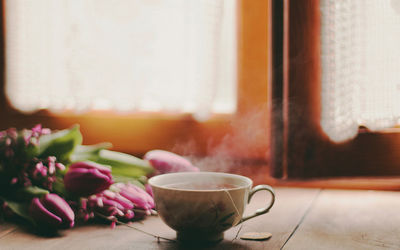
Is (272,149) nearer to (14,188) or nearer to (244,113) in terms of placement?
(244,113)

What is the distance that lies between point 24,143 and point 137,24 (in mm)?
486

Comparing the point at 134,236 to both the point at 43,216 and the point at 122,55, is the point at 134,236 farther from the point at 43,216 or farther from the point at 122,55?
the point at 122,55

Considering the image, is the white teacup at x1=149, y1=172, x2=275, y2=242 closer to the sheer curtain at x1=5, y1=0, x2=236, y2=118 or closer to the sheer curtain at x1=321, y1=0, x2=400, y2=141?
the sheer curtain at x1=321, y1=0, x2=400, y2=141

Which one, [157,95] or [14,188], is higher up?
[157,95]

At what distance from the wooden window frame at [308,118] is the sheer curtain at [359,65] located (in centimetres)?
2

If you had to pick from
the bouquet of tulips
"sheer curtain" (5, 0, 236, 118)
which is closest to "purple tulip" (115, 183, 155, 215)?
the bouquet of tulips

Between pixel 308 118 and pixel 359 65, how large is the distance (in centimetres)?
15

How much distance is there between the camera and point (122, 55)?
1040 mm

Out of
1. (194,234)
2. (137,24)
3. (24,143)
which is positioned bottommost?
(194,234)

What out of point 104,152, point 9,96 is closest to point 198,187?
point 104,152

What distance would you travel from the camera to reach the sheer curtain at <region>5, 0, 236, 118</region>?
38.7 inches

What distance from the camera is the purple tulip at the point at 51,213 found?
0.58 meters

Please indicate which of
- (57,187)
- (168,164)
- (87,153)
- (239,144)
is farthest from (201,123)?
(57,187)

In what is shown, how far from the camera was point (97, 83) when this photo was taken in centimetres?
105
